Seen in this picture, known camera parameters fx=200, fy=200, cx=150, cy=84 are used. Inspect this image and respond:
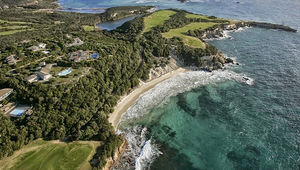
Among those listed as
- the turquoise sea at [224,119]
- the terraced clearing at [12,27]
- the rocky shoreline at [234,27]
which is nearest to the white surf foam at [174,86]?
the turquoise sea at [224,119]

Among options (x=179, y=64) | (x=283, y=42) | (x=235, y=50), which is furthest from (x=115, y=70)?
(x=283, y=42)

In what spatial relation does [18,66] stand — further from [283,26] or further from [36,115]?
[283,26]

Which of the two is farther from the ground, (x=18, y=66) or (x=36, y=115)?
(x=18, y=66)

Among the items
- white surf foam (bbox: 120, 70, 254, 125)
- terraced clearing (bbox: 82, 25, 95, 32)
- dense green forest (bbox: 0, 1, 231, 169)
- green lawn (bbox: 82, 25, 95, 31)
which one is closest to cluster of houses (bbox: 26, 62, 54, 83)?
dense green forest (bbox: 0, 1, 231, 169)

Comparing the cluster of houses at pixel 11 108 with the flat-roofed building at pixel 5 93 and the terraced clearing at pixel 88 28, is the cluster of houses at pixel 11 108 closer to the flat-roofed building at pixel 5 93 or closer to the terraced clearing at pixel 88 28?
the flat-roofed building at pixel 5 93

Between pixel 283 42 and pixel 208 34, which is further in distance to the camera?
pixel 208 34

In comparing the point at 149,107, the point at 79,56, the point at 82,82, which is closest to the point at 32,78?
the point at 82,82

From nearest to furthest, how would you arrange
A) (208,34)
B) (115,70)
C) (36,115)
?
1. (36,115)
2. (115,70)
3. (208,34)
